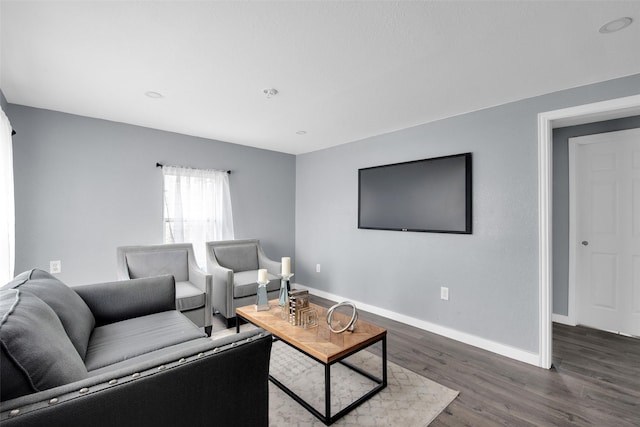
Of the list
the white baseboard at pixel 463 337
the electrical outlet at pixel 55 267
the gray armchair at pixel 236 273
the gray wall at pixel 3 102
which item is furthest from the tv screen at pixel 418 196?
the gray wall at pixel 3 102

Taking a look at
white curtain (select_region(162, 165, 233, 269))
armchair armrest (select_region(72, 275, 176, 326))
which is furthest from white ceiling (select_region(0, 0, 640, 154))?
armchair armrest (select_region(72, 275, 176, 326))

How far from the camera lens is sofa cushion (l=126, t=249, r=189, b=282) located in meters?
3.08

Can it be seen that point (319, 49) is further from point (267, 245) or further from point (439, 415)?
point (267, 245)

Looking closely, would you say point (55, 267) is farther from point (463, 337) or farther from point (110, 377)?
point (463, 337)

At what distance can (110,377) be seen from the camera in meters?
0.93

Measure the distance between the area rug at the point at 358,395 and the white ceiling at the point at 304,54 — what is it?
2.28m

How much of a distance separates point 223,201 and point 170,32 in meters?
2.64

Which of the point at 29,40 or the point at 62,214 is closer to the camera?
the point at 29,40

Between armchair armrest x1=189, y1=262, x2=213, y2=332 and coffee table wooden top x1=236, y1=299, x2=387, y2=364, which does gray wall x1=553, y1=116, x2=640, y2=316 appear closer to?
coffee table wooden top x1=236, y1=299, x2=387, y2=364

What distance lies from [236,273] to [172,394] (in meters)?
2.82

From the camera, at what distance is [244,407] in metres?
1.17

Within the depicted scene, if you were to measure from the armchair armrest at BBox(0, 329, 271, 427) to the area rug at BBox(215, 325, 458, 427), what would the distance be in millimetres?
757

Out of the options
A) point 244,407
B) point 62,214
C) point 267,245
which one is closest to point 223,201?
point 267,245

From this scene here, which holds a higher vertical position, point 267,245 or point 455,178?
point 455,178
